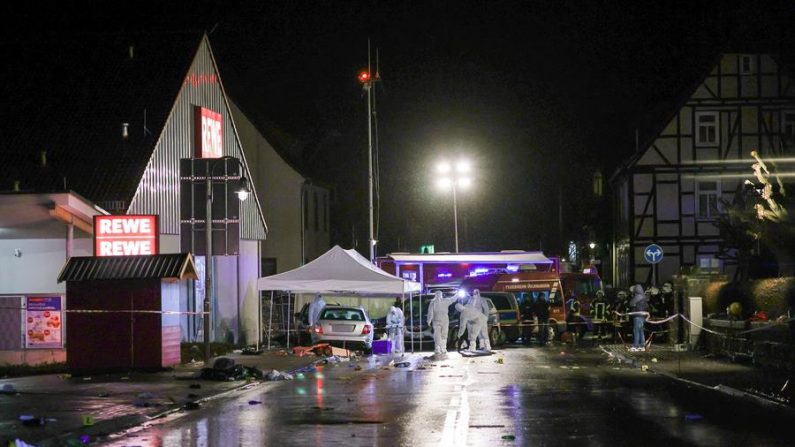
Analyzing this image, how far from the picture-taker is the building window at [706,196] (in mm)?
51750

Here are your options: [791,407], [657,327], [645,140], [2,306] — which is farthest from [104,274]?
[645,140]

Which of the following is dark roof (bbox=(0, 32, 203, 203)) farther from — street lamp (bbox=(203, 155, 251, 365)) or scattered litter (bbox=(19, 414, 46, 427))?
scattered litter (bbox=(19, 414, 46, 427))

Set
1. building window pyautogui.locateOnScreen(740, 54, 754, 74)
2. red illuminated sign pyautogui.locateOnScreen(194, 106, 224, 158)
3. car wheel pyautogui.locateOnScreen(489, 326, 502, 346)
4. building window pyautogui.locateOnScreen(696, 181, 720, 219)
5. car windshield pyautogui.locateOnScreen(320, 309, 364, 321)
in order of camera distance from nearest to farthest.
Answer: red illuminated sign pyautogui.locateOnScreen(194, 106, 224, 158) → car windshield pyautogui.locateOnScreen(320, 309, 364, 321) → car wheel pyautogui.locateOnScreen(489, 326, 502, 346) → building window pyautogui.locateOnScreen(740, 54, 754, 74) → building window pyautogui.locateOnScreen(696, 181, 720, 219)

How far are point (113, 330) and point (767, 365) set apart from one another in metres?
13.2

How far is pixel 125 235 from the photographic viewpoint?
997 inches

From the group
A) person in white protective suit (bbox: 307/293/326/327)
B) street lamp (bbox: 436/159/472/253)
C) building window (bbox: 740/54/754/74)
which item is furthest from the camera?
building window (bbox: 740/54/754/74)

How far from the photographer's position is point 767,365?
22516 millimetres

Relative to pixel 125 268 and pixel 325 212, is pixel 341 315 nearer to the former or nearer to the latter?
pixel 125 268

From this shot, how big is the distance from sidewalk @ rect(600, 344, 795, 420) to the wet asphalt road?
0.50m

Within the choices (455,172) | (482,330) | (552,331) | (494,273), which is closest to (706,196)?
(455,172)

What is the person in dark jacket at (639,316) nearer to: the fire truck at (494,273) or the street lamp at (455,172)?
the fire truck at (494,273)

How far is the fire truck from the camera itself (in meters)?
39.9

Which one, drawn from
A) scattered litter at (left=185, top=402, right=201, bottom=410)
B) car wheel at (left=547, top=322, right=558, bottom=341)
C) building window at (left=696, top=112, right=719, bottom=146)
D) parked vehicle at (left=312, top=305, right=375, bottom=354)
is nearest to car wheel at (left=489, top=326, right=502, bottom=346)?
car wheel at (left=547, top=322, right=558, bottom=341)

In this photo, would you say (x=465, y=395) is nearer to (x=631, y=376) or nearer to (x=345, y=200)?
(x=631, y=376)
